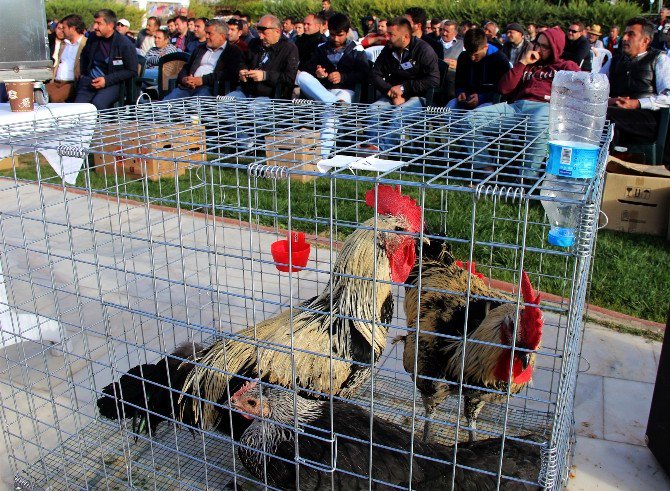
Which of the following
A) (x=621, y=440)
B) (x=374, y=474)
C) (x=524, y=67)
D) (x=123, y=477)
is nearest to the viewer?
(x=374, y=474)

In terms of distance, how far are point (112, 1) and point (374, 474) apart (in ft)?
104

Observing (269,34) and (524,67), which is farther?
(269,34)

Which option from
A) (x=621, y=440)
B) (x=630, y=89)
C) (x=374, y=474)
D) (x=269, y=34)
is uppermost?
(x=269, y=34)

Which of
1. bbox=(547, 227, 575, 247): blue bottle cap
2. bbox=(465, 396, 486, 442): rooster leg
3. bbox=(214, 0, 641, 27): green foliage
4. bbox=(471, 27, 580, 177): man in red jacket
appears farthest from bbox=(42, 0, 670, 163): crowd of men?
bbox=(214, 0, 641, 27): green foliage

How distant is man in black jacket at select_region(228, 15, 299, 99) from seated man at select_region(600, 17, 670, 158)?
4134 millimetres

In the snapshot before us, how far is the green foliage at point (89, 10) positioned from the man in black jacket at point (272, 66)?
19.6m

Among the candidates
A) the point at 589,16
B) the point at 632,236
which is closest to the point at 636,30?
the point at 632,236

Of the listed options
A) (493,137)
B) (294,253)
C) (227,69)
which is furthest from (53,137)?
(227,69)

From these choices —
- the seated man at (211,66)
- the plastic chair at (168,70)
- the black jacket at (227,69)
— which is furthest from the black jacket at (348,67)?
the plastic chair at (168,70)

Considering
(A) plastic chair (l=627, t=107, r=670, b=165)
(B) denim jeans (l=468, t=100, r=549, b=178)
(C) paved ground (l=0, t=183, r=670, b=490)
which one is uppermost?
(B) denim jeans (l=468, t=100, r=549, b=178)

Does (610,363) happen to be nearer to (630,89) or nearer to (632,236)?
(632,236)

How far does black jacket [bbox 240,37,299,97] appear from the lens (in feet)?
27.3

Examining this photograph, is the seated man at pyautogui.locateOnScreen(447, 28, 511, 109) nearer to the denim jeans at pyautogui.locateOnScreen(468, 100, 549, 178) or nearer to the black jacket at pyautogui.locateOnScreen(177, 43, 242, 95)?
the black jacket at pyautogui.locateOnScreen(177, 43, 242, 95)

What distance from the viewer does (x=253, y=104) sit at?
141 inches
